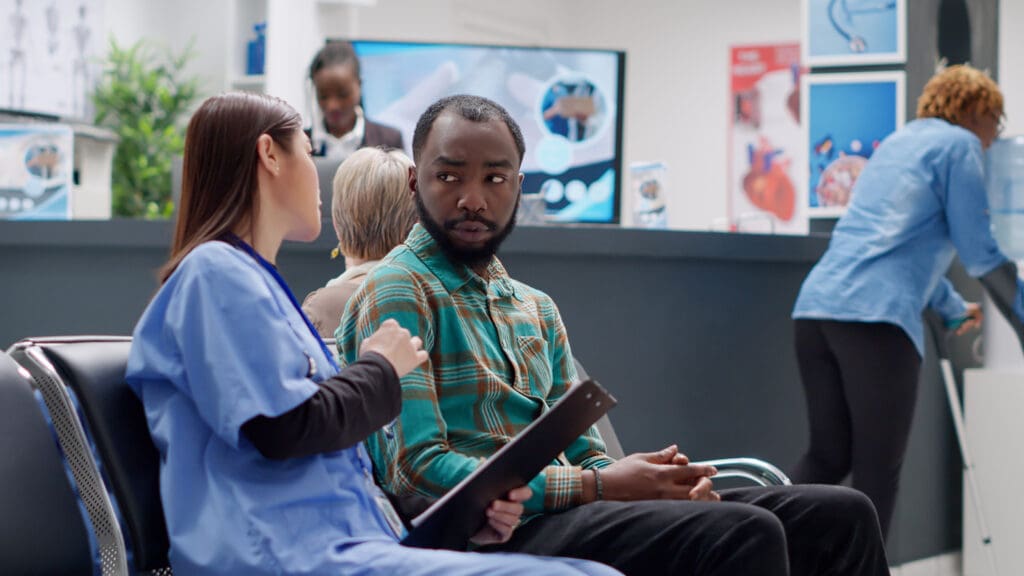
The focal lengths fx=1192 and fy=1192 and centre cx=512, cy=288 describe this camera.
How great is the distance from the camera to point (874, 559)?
1.56 metres

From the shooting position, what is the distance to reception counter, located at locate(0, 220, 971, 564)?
10.1ft

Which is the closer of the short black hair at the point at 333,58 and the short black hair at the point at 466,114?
the short black hair at the point at 466,114

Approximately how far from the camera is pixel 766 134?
8.07 meters

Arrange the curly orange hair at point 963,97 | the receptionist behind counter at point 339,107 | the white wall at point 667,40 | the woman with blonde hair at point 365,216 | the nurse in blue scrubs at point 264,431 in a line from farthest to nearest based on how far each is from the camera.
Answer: the white wall at point 667,40
the receptionist behind counter at point 339,107
the curly orange hair at point 963,97
the woman with blonde hair at point 365,216
the nurse in blue scrubs at point 264,431

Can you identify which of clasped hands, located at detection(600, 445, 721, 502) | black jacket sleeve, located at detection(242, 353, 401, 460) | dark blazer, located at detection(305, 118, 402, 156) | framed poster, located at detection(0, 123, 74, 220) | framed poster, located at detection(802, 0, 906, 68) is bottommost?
clasped hands, located at detection(600, 445, 721, 502)

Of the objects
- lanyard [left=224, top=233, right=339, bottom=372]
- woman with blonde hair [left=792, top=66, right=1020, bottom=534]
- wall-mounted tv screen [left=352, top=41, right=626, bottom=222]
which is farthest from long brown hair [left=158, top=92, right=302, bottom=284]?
wall-mounted tv screen [left=352, top=41, right=626, bottom=222]

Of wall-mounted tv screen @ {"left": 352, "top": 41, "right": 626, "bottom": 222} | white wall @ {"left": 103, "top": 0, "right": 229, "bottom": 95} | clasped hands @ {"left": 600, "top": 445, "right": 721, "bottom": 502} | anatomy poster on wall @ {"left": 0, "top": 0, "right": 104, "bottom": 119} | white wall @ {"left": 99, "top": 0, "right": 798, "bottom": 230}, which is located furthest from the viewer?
white wall @ {"left": 99, "top": 0, "right": 798, "bottom": 230}

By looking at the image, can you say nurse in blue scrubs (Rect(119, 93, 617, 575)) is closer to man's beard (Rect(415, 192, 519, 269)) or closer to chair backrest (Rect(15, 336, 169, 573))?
chair backrest (Rect(15, 336, 169, 573))

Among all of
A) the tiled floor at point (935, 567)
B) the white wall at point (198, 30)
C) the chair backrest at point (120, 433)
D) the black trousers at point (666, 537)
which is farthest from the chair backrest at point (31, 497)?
the white wall at point (198, 30)

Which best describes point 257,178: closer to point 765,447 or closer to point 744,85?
point 765,447

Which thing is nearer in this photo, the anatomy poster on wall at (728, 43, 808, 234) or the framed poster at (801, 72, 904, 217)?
the framed poster at (801, 72, 904, 217)

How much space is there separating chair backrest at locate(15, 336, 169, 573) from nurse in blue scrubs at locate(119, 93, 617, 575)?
0.14 ft

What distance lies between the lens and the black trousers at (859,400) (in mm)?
3031

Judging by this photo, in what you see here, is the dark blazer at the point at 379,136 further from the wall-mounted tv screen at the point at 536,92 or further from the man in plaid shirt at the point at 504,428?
the man in plaid shirt at the point at 504,428
